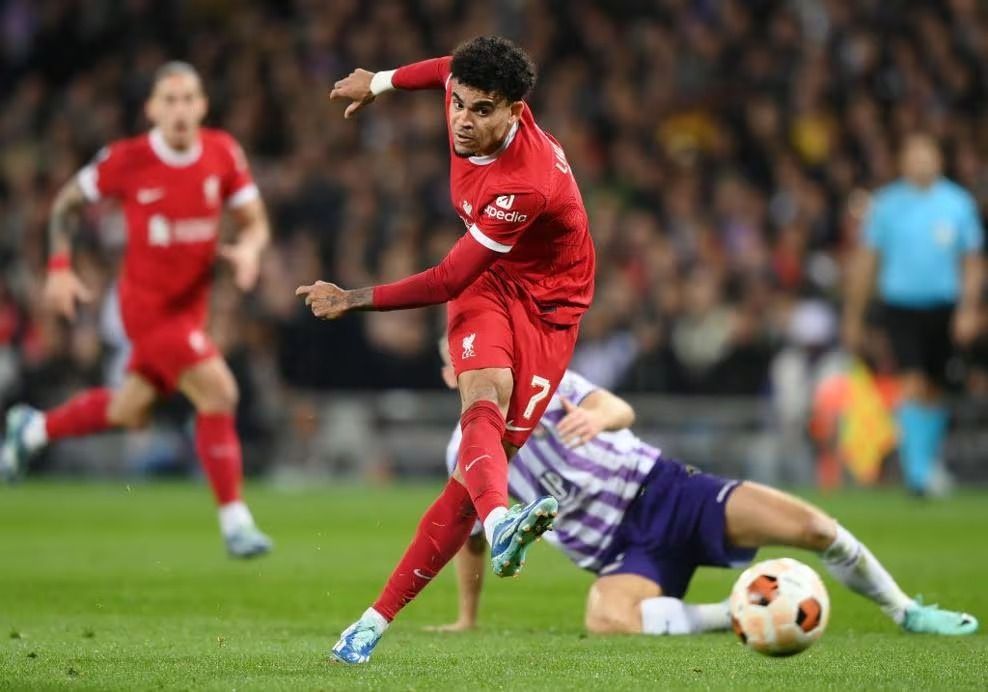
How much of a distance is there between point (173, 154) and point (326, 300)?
438 centimetres

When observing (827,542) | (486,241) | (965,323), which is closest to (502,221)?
(486,241)

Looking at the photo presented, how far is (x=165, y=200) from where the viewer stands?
9617mm

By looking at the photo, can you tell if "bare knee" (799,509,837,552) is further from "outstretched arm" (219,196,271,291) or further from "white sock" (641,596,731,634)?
"outstretched arm" (219,196,271,291)

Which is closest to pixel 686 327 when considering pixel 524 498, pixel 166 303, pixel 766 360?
pixel 766 360

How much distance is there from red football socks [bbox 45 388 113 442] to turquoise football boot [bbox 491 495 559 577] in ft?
16.9

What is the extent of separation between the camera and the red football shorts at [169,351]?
376 inches

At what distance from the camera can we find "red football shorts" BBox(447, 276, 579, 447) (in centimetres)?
595

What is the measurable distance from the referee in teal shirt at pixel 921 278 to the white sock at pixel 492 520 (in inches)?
313

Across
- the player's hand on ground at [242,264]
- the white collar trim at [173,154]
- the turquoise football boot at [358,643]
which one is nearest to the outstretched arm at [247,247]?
the player's hand on ground at [242,264]

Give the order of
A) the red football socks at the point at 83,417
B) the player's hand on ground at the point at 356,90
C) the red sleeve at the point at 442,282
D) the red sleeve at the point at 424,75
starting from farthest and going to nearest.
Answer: the red football socks at the point at 83,417, the player's hand on ground at the point at 356,90, the red sleeve at the point at 424,75, the red sleeve at the point at 442,282

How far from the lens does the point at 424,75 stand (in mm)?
6551

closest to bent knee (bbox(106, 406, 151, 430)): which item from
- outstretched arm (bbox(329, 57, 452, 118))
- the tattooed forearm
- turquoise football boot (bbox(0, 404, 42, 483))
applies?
turquoise football boot (bbox(0, 404, 42, 483))

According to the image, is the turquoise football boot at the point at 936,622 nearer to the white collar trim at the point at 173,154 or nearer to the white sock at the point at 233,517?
the white sock at the point at 233,517

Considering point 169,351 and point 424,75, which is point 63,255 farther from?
point 424,75
